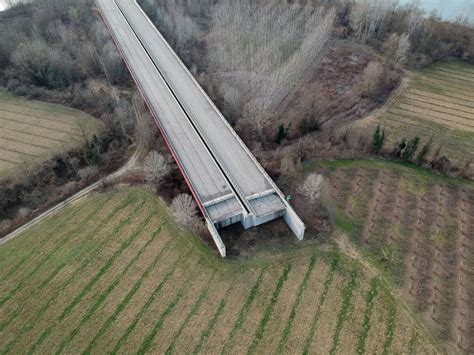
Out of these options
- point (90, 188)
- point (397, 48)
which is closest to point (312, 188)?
point (90, 188)

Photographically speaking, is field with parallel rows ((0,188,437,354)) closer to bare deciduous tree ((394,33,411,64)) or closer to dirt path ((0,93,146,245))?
dirt path ((0,93,146,245))

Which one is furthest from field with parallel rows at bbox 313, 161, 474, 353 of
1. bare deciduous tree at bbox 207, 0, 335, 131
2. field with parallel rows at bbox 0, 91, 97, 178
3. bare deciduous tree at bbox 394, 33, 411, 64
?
field with parallel rows at bbox 0, 91, 97, 178

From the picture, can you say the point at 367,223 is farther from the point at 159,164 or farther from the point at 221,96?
the point at 221,96

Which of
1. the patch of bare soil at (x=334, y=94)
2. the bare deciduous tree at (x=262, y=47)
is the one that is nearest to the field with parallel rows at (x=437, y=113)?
the patch of bare soil at (x=334, y=94)

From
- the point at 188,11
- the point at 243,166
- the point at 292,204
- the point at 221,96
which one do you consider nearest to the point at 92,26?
the point at 188,11

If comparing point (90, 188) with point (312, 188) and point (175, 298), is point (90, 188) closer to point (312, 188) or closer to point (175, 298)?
point (175, 298)

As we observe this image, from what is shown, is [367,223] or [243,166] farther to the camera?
[243,166]
